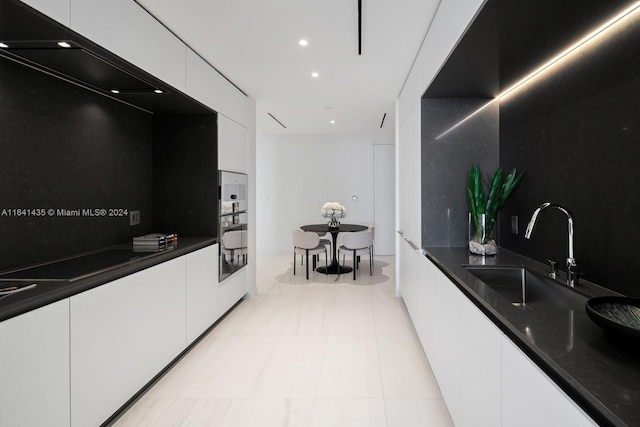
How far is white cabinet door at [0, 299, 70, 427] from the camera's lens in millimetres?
1341

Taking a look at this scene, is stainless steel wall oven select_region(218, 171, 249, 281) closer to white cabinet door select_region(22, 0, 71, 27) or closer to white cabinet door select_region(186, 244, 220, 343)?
white cabinet door select_region(186, 244, 220, 343)

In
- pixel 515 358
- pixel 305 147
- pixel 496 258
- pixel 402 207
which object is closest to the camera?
pixel 515 358

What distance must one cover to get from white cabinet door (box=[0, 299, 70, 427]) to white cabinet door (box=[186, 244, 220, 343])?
1.30 m

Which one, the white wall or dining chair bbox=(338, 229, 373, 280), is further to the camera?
the white wall

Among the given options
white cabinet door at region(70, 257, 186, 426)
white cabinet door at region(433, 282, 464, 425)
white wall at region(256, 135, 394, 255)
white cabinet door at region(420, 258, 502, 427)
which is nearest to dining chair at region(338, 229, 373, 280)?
white wall at region(256, 135, 394, 255)

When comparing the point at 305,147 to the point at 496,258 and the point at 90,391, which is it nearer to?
the point at 496,258

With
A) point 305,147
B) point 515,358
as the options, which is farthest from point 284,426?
point 305,147

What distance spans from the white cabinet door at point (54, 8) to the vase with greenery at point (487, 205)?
2613 mm

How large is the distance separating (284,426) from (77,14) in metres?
2.38

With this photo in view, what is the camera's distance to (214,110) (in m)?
3.48

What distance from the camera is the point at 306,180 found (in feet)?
26.0

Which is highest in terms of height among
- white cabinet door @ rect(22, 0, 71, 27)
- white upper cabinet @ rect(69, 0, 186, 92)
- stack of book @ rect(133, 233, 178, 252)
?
white upper cabinet @ rect(69, 0, 186, 92)

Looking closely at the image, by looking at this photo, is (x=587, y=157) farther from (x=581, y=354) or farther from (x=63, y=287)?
(x=63, y=287)

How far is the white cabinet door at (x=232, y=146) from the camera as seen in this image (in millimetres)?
→ 3662
